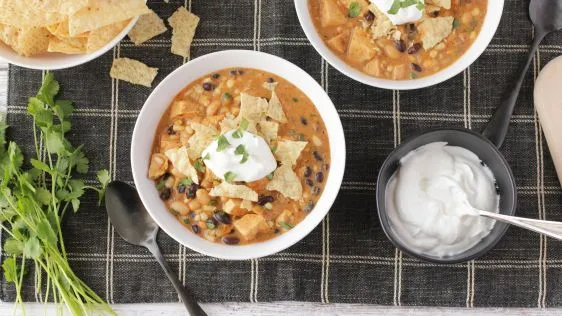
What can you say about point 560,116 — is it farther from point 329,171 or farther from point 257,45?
point 257,45

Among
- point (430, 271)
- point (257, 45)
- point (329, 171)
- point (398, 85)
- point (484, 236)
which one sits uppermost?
point (257, 45)

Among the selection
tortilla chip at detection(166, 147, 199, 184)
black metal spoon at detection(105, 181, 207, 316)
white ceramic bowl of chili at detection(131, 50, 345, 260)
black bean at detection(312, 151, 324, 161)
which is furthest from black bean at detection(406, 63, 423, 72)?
black metal spoon at detection(105, 181, 207, 316)

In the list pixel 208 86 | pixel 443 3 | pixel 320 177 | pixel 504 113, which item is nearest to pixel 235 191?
pixel 320 177

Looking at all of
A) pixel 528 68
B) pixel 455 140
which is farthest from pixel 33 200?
pixel 528 68

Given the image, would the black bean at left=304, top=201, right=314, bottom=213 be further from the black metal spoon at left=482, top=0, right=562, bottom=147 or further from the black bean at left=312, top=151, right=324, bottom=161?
the black metal spoon at left=482, top=0, right=562, bottom=147

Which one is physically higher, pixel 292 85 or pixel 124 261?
pixel 292 85

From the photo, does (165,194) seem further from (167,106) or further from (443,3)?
(443,3)

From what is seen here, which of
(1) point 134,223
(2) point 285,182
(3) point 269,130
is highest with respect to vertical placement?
(3) point 269,130
